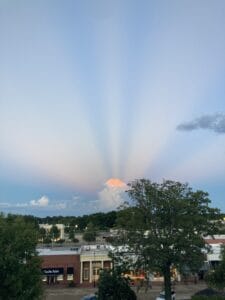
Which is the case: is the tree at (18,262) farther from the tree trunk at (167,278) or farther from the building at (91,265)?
the building at (91,265)

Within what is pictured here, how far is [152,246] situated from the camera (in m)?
35.2

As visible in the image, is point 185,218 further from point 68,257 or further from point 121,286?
point 68,257

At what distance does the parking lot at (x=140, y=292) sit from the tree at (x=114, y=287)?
44.7 ft

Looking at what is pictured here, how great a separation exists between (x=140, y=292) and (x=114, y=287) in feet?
66.3

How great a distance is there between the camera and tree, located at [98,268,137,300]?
118 ft

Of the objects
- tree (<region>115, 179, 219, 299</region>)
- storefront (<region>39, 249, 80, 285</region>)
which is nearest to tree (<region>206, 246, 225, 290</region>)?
tree (<region>115, 179, 219, 299</region>)

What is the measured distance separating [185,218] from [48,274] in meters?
32.4

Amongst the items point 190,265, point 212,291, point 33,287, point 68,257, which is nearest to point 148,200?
point 190,265

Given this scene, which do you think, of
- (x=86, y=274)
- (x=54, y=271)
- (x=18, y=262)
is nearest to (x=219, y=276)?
(x=18, y=262)

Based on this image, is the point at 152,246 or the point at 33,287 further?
the point at 152,246

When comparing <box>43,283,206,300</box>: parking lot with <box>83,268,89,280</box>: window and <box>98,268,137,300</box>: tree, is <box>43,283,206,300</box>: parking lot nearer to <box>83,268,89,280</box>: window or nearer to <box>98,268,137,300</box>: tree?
<box>83,268,89,280</box>: window

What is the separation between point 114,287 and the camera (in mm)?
36094

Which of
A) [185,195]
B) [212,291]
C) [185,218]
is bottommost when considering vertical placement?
[212,291]

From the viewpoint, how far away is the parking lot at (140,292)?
50938 mm
